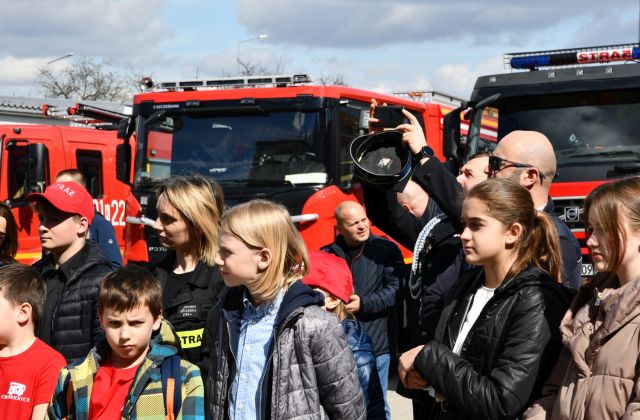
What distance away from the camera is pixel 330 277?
4266 mm

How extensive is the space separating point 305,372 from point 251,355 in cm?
23

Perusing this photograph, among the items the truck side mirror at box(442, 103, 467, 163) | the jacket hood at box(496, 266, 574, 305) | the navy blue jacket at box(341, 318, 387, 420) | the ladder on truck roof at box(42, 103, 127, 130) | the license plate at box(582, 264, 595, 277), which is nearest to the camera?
the jacket hood at box(496, 266, 574, 305)

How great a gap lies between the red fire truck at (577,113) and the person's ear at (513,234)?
15.1ft

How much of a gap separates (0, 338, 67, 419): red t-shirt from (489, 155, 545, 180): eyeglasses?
6.66 ft

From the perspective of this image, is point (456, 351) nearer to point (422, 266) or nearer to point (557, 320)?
point (557, 320)

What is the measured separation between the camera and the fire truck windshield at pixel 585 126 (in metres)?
8.12

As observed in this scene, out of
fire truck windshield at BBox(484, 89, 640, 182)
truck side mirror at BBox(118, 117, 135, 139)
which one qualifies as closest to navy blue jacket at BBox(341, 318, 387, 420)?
fire truck windshield at BBox(484, 89, 640, 182)

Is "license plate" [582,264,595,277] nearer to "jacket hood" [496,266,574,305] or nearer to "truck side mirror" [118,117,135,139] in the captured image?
"jacket hood" [496,266,574,305]

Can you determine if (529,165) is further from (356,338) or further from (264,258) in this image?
(264,258)

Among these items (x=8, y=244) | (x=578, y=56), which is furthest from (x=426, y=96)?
(x=8, y=244)

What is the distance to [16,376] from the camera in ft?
12.8

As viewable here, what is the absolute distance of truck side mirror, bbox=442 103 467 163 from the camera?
8.62m

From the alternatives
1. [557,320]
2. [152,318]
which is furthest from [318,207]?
[557,320]

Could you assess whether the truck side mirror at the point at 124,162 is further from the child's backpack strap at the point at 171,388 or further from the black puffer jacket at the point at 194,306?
the child's backpack strap at the point at 171,388
